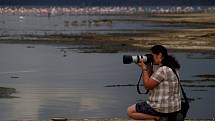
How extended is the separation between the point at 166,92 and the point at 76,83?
547 inches

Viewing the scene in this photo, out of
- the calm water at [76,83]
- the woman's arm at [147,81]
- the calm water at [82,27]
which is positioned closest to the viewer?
the woman's arm at [147,81]

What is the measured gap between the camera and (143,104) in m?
11.9

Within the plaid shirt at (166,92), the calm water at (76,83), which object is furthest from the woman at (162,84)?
the calm water at (76,83)

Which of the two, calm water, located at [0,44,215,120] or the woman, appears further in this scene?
calm water, located at [0,44,215,120]

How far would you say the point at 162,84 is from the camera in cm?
1146

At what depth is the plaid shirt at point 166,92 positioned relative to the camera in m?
11.4

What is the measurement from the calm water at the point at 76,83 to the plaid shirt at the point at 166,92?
5.85 m

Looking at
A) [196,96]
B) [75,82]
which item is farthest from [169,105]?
[75,82]

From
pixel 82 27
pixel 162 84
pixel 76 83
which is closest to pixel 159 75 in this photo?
pixel 162 84

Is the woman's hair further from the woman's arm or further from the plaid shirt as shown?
the woman's arm

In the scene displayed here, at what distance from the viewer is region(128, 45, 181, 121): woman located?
37.3ft

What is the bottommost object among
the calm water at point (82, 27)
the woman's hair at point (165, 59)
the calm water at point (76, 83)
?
the calm water at point (82, 27)

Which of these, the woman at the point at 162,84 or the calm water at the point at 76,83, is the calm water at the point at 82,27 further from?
the woman at the point at 162,84

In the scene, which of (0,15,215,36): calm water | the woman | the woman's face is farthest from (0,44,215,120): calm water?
(0,15,215,36): calm water
